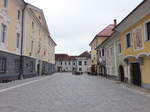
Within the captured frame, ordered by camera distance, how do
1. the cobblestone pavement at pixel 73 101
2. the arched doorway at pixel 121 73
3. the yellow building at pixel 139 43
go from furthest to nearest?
1. the arched doorway at pixel 121 73
2. the yellow building at pixel 139 43
3. the cobblestone pavement at pixel 73 101

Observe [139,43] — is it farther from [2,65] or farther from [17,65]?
[17,65]

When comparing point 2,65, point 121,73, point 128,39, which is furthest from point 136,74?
point 2,65

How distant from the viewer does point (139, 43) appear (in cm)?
1280

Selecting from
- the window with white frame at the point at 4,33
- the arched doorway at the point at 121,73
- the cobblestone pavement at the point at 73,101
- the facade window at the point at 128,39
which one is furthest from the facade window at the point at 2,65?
the arched doorway at the point at 121,73

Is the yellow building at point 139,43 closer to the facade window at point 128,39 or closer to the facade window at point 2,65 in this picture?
the facade window at point 128,39

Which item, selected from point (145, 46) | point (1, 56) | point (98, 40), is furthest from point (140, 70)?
point (98, 40)

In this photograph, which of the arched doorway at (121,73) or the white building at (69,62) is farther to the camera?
the white building at (69,62)

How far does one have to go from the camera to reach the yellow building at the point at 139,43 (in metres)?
11.4

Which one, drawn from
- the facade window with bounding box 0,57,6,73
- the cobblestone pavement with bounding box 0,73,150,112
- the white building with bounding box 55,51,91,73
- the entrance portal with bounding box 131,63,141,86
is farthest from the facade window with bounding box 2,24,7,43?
the white building with bounding box 55,51,91,73

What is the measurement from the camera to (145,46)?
11.8 metres

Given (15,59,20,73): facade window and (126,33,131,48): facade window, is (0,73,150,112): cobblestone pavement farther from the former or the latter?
(15,59,20,73): facade window

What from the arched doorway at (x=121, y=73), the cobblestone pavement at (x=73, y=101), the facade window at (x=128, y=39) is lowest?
the cobblestone pavement at (x=73, y=101)

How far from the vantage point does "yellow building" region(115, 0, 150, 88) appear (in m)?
11.4

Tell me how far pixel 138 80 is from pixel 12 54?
13719 mm
